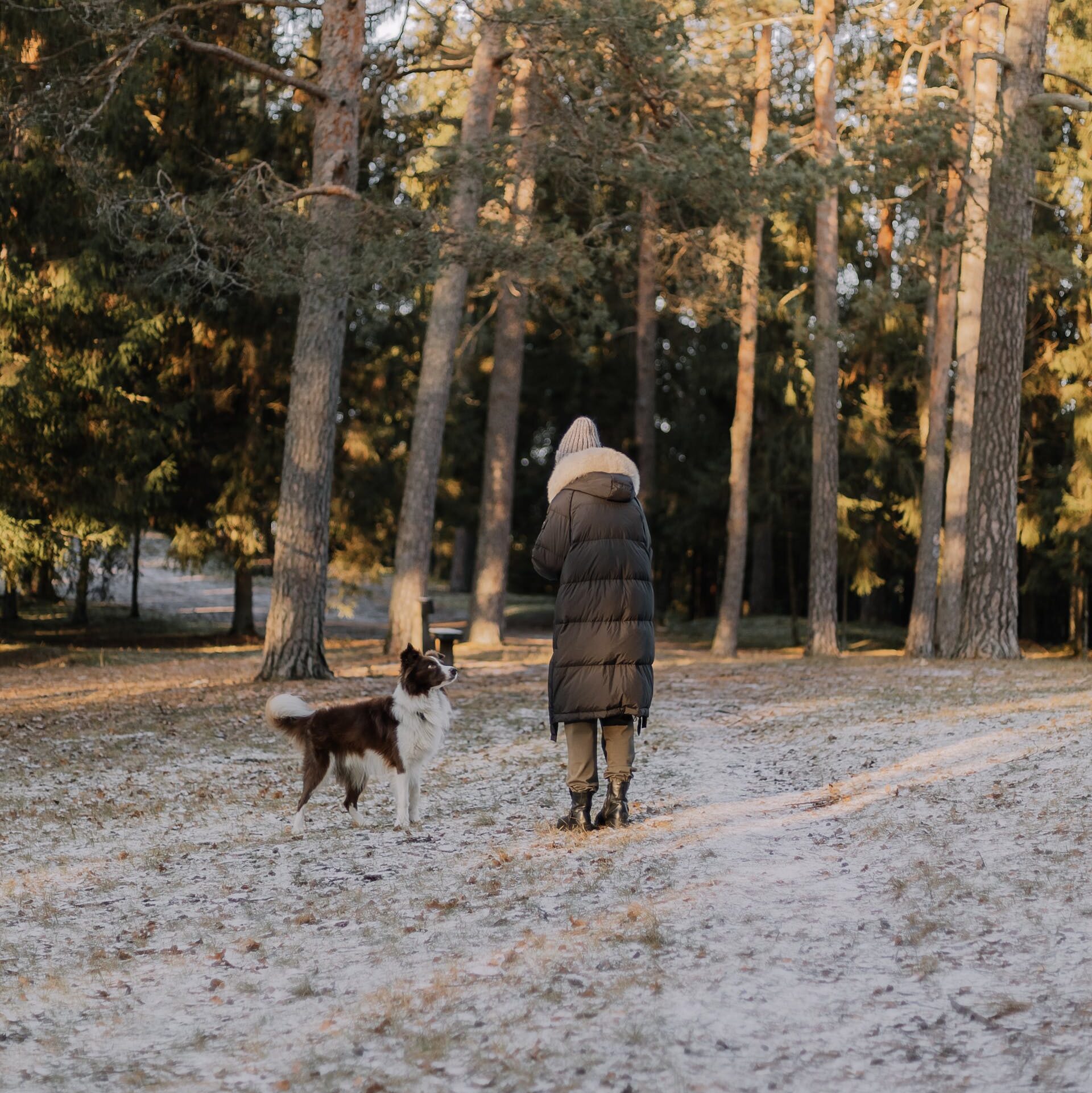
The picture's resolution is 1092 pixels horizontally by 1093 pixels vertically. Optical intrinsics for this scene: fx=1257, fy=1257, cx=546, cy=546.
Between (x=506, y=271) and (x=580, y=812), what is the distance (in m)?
9.08

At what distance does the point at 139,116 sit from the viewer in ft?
65.5

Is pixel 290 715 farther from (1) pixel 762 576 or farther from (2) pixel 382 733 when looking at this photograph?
(1) pixel 762 576

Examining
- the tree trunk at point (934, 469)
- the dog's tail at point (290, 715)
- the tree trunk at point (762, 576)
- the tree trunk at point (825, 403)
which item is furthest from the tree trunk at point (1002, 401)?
the tree trunk at point (762, 576)

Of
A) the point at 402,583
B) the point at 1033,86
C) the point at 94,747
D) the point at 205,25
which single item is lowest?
the point at 94,747

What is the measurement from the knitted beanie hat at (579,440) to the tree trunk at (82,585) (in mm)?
14968

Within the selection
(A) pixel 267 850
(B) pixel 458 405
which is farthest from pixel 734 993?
(B) pixel 458 405

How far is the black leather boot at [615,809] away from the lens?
7.30 metres

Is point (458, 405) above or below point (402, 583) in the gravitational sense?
above

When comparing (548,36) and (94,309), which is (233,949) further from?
(94,309)

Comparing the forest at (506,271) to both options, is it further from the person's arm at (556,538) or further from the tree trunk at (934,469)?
the person's arm at (556,538)

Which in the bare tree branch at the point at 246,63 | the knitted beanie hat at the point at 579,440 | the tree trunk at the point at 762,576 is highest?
the bare tree branch at the point at 246,63

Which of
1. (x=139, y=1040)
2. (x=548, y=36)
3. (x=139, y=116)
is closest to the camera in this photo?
(x=139, y=1040)

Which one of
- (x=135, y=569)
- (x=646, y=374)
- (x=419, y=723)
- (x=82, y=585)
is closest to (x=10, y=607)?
(x=135, y=569)

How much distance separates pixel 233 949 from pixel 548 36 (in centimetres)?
1192
